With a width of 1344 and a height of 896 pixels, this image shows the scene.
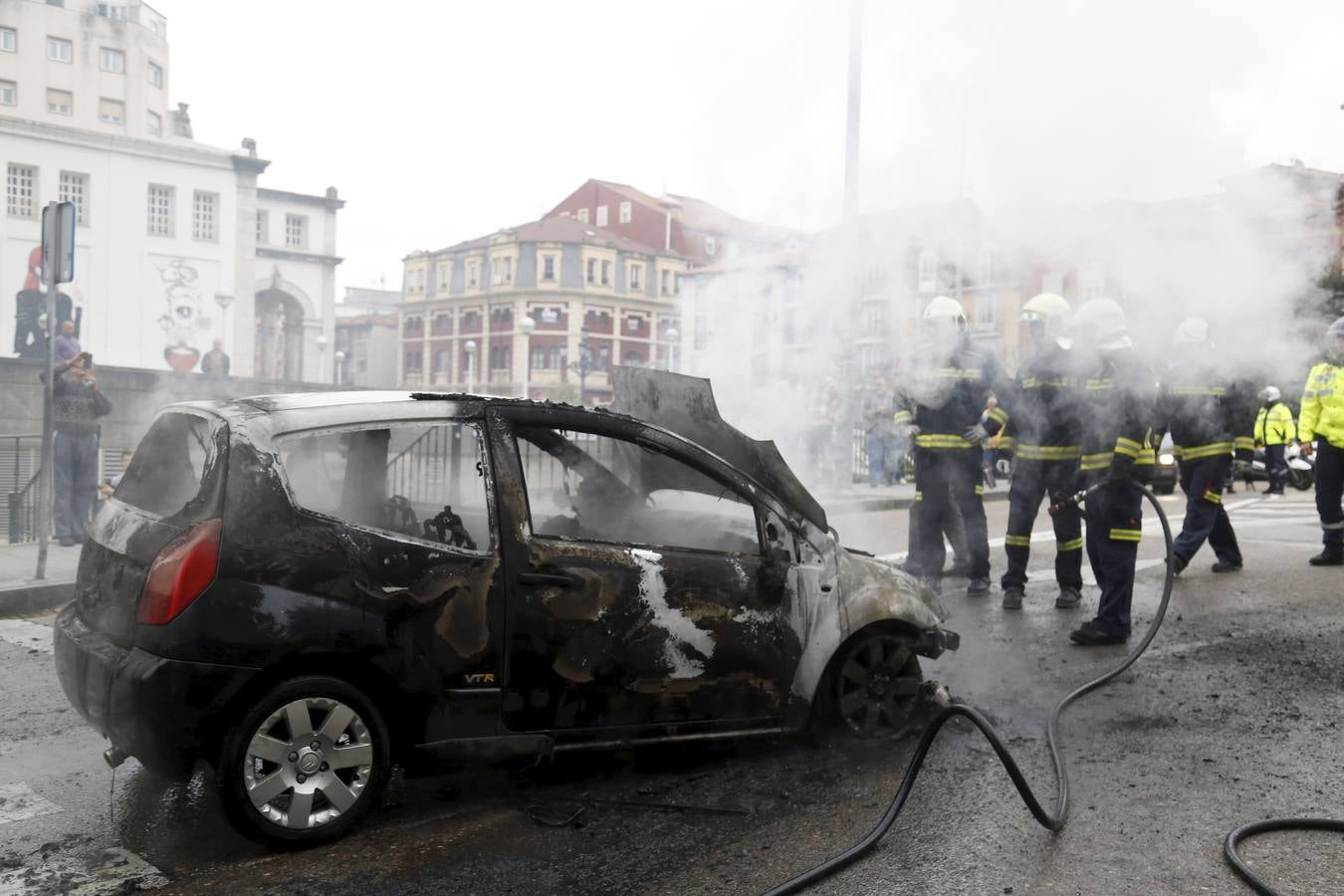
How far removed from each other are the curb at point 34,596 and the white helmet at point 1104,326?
7099 mm

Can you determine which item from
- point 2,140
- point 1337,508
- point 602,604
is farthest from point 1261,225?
point 2,140

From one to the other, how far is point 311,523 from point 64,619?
1.22m

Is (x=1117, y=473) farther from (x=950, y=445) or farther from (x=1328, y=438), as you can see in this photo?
(x=1328, y=438)

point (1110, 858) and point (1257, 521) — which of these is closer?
point (1110, 858)

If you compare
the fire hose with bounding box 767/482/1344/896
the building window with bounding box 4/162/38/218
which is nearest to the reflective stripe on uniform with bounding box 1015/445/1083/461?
the fire hose with bounding box 767/482/1344/896

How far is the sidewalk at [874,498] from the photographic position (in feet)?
42.6

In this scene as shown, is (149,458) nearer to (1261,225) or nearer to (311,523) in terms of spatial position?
(311,523)

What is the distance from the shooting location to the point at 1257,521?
12.8m

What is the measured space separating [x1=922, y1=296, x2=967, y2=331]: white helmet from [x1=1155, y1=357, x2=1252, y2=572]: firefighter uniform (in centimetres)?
152

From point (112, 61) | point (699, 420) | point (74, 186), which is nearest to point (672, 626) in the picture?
point (699, 420)

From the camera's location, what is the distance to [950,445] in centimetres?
783

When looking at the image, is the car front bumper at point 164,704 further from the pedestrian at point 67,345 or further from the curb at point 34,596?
the pedestrian at point 67,345

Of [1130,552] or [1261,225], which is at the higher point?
[1261,225]

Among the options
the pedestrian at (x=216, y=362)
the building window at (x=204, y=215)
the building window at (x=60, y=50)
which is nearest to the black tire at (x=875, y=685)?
the pedestrian at (x=216, y=362)
